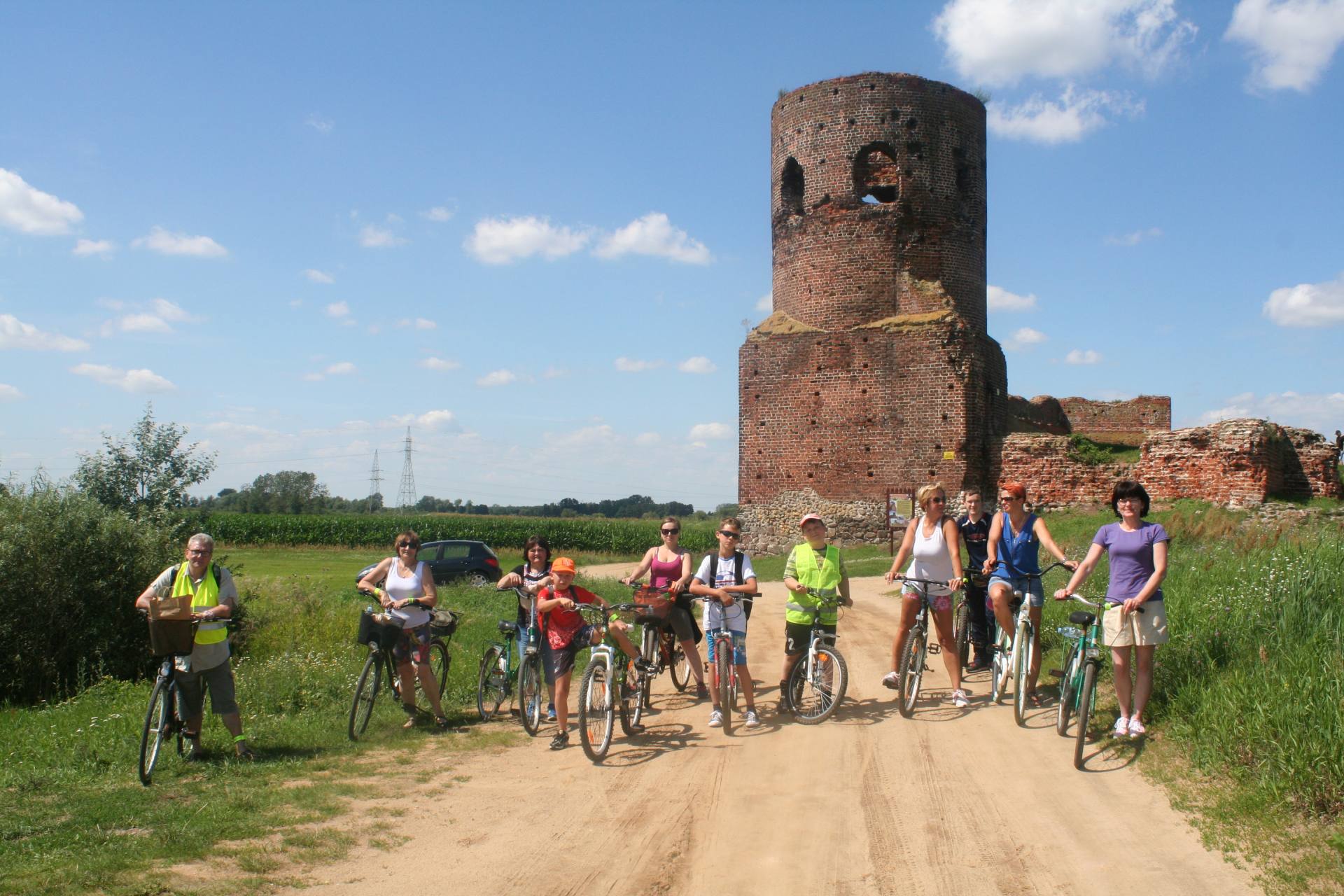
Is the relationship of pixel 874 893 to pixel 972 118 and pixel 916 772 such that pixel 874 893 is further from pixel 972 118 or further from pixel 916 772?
pixel 972 118

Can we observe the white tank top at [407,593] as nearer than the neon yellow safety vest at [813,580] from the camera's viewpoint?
No

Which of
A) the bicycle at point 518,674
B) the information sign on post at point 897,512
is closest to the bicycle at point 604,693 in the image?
the bicycle at point 518,674

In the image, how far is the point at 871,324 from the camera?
1019 inches

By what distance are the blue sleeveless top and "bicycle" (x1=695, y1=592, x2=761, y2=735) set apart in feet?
6.68

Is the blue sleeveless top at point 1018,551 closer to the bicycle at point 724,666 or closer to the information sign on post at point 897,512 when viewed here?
the bicycle at point 724,666

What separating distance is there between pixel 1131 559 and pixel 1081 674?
34.8 inches

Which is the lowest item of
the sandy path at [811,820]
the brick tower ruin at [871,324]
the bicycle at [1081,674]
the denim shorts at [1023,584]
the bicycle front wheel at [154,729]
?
the sandy path at [811,820]

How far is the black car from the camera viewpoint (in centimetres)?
2231

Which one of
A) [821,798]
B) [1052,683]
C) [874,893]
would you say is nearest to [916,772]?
[821,798]

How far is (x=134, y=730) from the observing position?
827 centimetres

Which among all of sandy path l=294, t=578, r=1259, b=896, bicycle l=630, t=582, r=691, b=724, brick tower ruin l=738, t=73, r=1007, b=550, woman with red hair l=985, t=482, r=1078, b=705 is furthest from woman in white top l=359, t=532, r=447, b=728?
brick tower ruin l=738, t=73, r=1007, b=550

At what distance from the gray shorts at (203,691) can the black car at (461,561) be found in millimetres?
14620

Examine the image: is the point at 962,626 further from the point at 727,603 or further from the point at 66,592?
the point at 66,592

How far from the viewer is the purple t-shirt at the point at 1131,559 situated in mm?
6453
